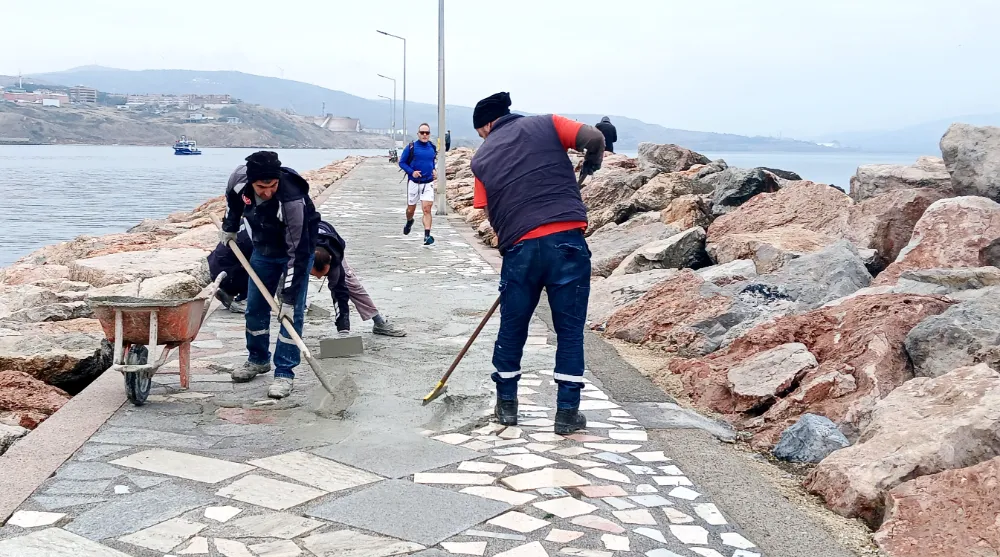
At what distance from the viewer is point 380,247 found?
1569 centimetres

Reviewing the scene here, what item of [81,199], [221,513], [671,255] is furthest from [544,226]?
[81,199]

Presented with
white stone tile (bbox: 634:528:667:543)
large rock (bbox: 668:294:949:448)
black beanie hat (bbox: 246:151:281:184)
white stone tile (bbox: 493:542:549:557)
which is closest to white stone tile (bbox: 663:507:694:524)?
white stone tile (bbox: 634:528:667:543)

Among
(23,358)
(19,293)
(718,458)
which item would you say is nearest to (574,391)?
(718,458)

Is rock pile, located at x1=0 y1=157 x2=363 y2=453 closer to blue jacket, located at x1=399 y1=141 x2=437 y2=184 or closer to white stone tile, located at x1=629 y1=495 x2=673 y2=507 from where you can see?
blue jacket, located at x1=399 y1=141 x2=437 y2=184

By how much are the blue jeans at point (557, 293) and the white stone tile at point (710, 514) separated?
1216mm

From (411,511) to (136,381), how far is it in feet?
8.00

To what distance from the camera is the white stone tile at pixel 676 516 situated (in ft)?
15.3

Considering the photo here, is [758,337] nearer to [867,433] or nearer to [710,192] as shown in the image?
[867,433]

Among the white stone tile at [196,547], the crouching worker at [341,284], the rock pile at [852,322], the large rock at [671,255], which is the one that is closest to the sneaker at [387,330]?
the crouching worker at [341,284]

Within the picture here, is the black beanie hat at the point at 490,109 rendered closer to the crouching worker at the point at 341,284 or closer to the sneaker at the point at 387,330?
the crouching worker at the point at 341,284

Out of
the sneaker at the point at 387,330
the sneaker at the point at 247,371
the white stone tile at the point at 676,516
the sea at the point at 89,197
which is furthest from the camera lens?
the sea at the point at 89,197

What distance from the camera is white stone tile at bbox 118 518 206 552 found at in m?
4.25

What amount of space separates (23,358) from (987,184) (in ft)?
28.2

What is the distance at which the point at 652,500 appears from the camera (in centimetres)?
493
